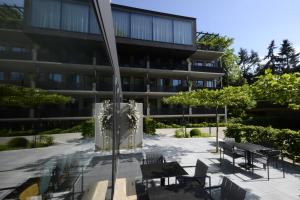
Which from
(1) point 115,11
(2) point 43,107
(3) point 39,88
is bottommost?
(2) point 43,107

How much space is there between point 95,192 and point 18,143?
109 inches

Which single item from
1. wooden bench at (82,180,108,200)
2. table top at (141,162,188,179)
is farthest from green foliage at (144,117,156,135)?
wooden bench at (82,180,108,200)

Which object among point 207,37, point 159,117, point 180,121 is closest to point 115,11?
point 159,117

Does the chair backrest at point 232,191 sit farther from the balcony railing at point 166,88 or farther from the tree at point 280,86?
the balcony railing at point 166,88

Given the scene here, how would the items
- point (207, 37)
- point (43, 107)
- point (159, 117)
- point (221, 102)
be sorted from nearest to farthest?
point (43, 107) → point (221, 102) → point (159, 117) → point (207, 37)

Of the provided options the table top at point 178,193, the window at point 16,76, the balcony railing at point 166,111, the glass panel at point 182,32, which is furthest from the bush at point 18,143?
the glass panel at point 182,32

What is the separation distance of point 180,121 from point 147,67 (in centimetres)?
905

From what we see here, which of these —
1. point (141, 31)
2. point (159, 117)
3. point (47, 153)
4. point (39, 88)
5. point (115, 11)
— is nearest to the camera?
point (39, 88)

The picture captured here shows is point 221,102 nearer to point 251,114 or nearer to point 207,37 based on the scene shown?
point 207,37

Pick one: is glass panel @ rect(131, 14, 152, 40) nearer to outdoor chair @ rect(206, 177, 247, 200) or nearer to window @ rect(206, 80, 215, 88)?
window @ rect(206, 80, 215, 88)

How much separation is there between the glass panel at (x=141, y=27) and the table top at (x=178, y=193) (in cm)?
2385

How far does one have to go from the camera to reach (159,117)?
93.5 feet

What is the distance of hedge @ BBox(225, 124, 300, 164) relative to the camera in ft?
31.6

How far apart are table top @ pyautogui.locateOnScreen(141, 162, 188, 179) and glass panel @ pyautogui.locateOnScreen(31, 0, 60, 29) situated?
15.0ft
